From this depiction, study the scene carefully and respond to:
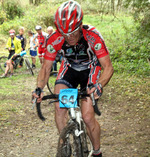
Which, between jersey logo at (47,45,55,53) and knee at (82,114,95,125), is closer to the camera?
knee at (82,114,95,125)

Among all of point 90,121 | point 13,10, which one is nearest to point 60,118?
point 90,121

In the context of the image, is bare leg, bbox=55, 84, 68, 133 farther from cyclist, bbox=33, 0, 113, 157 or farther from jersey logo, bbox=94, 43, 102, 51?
jersey logo, bbox=94, 43, 102, 51

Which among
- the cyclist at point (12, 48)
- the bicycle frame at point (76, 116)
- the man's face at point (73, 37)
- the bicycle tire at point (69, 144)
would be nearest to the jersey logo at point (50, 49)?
the man's face at point (73, 37)

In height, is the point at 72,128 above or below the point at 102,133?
above

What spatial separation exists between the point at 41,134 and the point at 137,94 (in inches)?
145

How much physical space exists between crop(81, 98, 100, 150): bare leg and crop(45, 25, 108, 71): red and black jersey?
60 cm

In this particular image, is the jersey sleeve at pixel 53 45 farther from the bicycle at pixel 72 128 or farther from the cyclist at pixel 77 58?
the bicycle at pixel 72 128

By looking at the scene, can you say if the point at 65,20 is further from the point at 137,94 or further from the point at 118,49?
the point at 118,49

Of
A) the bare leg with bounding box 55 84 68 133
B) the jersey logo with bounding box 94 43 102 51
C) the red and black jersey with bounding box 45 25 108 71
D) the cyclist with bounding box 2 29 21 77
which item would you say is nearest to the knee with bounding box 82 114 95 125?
the bare leg with bounding box 55 84 68 133

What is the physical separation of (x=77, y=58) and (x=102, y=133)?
91.6 inches

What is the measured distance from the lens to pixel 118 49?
43.6 ft

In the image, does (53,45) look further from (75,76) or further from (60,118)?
(60,118)

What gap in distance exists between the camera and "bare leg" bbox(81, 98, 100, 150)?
3.26m

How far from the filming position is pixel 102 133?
5297 mm
